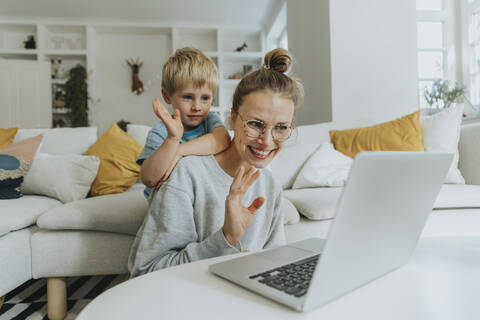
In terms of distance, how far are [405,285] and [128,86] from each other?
593 centimetres

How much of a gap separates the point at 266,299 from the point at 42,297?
169 cm

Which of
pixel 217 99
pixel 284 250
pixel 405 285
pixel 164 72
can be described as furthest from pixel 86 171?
pixel 217 99

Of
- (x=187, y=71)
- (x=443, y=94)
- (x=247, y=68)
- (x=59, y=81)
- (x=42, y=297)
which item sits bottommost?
(x=42, y=297)

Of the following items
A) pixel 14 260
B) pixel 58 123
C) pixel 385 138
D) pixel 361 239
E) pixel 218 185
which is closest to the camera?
pixel 361 239

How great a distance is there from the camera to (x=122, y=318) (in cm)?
40

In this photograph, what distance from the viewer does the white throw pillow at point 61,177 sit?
1867mm

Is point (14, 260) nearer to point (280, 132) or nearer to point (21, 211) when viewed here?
point (21, 211)

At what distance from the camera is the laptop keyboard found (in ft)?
1.43

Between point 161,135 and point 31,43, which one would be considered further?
point 31,43

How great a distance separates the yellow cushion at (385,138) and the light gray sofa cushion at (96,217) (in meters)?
1.39

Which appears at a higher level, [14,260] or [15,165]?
[15,165]


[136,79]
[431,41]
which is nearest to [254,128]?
[431,41]

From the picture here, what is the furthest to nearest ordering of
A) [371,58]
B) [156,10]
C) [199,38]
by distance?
[199,38] < [156,10] < [371,58]

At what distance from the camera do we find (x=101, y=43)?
5.81 m
